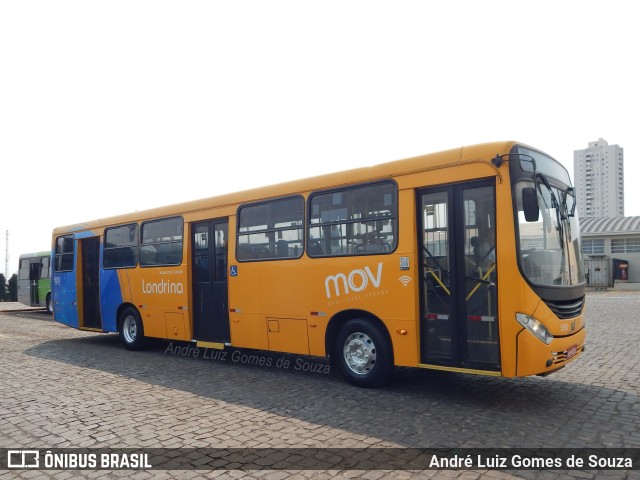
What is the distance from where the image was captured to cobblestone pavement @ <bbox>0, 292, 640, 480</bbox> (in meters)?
5.07

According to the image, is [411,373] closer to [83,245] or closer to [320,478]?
[320,478]

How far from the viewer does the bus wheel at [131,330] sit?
11664 mm

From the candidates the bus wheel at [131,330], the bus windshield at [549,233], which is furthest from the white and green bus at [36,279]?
the bus windshield at [549,233]

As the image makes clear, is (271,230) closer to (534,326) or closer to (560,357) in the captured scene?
(534,326)

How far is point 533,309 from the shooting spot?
583 cm

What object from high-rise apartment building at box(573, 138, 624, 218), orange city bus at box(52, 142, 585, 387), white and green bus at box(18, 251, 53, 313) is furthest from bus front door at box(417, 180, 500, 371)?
high-rise apartment building at box(573, 138, 624, 218)

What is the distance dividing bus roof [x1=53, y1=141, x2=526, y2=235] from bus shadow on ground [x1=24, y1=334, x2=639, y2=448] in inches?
122

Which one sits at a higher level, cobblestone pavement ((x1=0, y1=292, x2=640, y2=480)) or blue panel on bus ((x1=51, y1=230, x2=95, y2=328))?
blue panel on bus ((x1=51, y1=230, x2=95, y2=328))

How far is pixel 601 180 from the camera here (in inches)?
3497

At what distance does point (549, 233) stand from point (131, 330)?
9.60m

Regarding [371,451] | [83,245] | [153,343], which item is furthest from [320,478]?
[83,245]

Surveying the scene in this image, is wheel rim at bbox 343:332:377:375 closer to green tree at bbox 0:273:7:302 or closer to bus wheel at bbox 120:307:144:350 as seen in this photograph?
bus wheel at bbox 120:307:144:350

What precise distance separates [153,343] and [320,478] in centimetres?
911

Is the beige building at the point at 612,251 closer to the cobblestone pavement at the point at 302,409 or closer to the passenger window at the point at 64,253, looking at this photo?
the cobblestone pavement at the point at 302,409
